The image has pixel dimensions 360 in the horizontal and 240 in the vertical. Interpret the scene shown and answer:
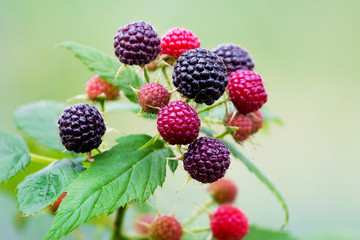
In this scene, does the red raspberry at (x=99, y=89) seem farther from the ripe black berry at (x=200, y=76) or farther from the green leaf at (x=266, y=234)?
the green leaf at (x=266, y=234)

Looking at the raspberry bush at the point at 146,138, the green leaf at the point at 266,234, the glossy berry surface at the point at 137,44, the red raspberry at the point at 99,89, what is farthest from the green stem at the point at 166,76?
the green leaf at the point at 266,234

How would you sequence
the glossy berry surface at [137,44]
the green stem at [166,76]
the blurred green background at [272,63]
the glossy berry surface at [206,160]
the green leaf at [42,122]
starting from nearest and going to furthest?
the glossy berry surface at [206,160] → the glossy berry surface at [137,44] → the green stem at [166,76] → the green leaf at [42,122] → the blurred green background at [272,63]

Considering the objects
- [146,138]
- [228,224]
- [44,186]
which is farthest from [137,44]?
[228,224]

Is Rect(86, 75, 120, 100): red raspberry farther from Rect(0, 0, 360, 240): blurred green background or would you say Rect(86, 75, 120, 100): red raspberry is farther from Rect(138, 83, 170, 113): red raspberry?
Rect(0, 0, 360, 240): blurred green background

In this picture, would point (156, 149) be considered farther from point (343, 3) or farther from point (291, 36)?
point (343, 3)

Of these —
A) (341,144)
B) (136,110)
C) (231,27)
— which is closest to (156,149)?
(136,110)

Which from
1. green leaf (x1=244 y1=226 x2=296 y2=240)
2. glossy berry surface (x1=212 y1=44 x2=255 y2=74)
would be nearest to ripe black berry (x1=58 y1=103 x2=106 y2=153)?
glossy berry surface (x1=212 y1=44 x2=255 y2=74)

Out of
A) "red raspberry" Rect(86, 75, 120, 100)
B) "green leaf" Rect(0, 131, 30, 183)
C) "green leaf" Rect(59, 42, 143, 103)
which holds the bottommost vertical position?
"green leaf" Rect(0, 131, 30, 183)
